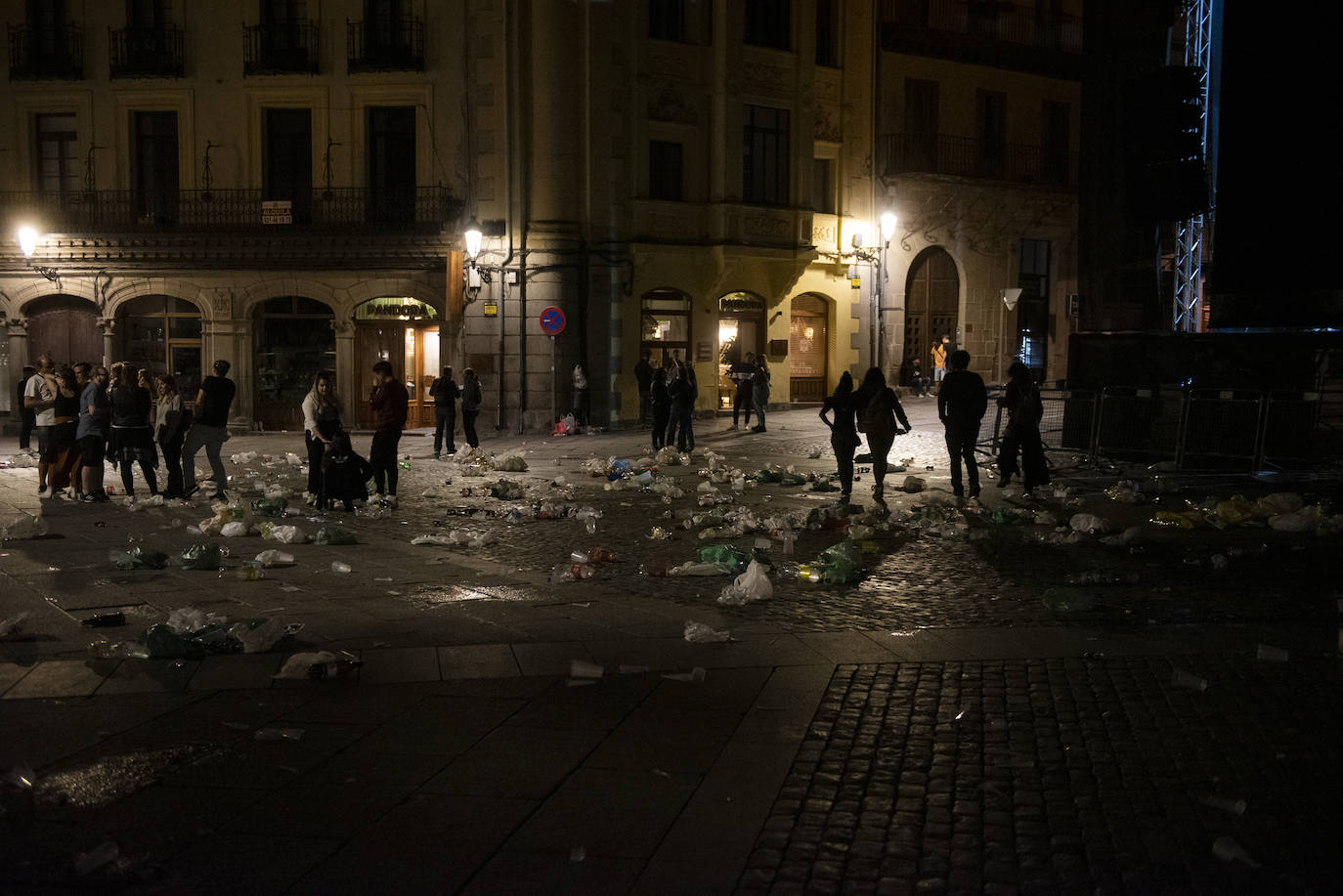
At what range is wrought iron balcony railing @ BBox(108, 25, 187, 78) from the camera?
2850 centimetres

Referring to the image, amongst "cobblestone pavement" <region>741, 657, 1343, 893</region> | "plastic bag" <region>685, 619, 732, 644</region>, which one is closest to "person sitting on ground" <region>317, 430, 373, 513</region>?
"plastic bag" <region>685, 619, 732, 644</region>

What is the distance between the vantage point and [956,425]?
48.5ft

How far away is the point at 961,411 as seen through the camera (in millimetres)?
14773

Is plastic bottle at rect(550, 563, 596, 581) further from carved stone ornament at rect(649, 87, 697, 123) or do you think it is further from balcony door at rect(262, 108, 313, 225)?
balcony door at rect(262, 108, 313, 225)

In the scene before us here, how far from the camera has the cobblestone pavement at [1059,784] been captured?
14.0ft

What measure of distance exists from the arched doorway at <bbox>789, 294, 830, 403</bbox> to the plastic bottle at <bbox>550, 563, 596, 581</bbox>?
910 inches

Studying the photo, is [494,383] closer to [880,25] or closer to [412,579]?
[880,25]

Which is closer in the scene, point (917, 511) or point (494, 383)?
point (917, 511)

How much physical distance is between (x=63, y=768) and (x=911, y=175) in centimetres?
3023

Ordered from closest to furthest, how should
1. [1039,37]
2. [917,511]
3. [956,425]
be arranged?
[917,511] → [956,425] → [1039,37]

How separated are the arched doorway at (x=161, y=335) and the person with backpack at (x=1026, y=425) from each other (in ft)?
67.4

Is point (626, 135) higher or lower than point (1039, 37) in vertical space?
lower

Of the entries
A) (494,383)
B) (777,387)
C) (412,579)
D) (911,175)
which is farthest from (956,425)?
(911,175)

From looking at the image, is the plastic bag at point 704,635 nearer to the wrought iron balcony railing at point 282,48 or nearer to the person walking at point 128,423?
the person walking at point 128,423
